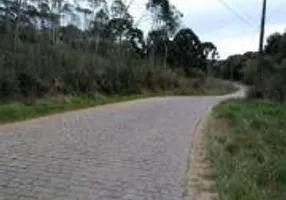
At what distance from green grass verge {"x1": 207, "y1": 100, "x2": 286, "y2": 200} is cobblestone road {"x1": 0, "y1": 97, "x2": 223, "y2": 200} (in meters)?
0.67

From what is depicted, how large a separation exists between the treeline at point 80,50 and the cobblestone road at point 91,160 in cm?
671

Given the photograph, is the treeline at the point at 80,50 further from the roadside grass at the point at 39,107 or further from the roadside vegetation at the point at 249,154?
the roadside vegetation at the point at 249,154

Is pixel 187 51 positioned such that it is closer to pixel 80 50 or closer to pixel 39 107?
pixel 80 50

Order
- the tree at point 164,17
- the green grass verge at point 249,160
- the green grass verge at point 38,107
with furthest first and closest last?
the tree at point 164,17 < the green grass verge at point 38,107 < the green grass verge at point 249,160

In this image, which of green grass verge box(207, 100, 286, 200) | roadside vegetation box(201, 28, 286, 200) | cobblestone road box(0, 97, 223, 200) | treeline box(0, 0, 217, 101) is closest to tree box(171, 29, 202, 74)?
treeline box(0, 0, 217, 101)

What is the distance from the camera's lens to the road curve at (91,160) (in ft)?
24.8

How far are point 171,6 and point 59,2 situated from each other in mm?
23465

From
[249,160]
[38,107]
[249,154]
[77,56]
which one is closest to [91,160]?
[249,160]

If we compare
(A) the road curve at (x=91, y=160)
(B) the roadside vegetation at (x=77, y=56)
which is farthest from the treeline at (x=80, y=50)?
(A) the road curve at (x=91, y=160)

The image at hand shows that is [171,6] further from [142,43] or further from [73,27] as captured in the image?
[73,27]

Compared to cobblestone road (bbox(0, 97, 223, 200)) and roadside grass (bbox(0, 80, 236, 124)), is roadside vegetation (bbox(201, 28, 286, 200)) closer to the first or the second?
cobblestone road (bbox(0, 97, 223, 200))

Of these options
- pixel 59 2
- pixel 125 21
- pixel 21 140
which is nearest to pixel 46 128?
pixel 21 140

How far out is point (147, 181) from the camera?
27.6ft

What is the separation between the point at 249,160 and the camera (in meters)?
11.3
